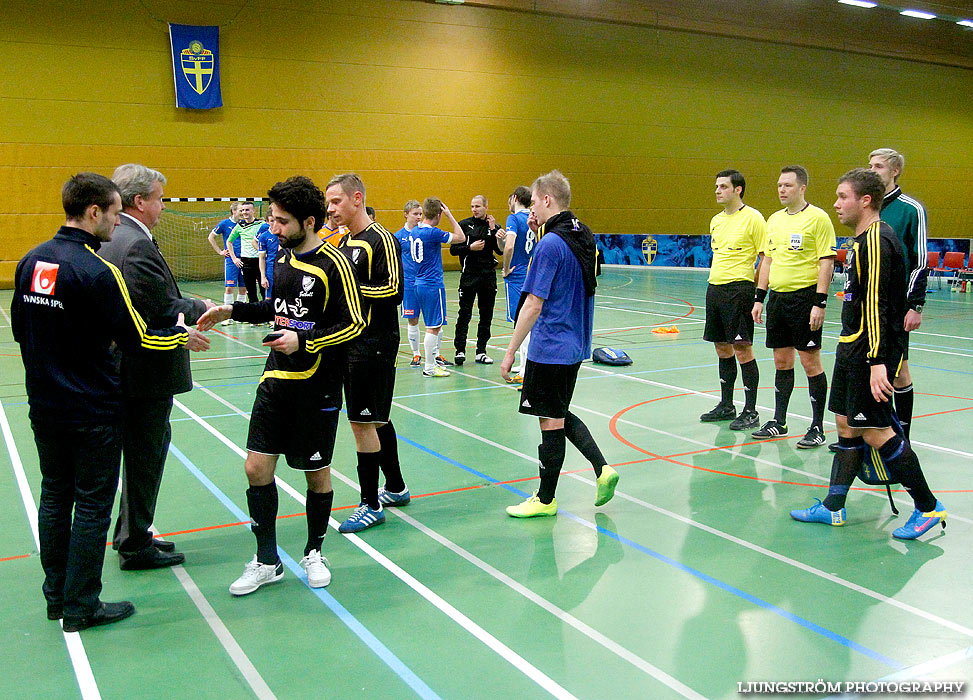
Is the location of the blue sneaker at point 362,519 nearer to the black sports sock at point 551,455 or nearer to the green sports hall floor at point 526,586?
the green sports hall floor at point 526,586

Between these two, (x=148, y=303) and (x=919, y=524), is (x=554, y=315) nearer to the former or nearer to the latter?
(x=148, y=303)

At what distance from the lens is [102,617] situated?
372 cm

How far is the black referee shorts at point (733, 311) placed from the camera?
737cm

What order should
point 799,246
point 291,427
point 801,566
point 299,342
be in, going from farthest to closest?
point 799,246 → point 801,566 → point 291,427 → point 299,342

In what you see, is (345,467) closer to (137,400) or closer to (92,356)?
(137,400)

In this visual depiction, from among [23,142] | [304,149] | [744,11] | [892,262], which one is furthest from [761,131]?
[892,262]

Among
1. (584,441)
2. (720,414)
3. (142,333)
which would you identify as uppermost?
(142,333)

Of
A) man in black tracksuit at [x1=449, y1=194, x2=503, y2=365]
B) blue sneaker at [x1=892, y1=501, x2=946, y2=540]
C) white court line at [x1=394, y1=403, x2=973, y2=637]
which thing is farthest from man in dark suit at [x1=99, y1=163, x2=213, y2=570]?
man in black tracksuit at [x1=449, y1=194, x2=503, y2=365]

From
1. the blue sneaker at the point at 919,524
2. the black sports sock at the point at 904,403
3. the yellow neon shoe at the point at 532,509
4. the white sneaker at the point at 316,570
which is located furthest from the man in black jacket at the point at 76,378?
the black sports sock at the point at 904,403

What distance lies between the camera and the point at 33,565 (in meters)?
4.39

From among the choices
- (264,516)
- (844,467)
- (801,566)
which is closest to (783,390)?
(844,467)

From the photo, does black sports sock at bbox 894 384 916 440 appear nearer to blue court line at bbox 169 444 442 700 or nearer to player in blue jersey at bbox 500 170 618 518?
player in blue jersey at bbox 500 170 618 518

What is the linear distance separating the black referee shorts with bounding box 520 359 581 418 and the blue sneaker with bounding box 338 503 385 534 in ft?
3.60

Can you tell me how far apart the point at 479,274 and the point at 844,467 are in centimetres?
648
